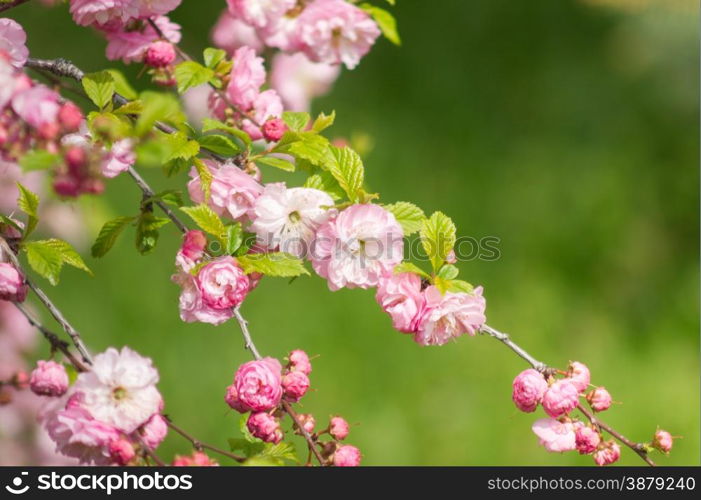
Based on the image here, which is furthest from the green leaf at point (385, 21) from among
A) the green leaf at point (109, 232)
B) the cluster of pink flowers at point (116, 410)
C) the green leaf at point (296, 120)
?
the cluster of pink flowers at point (116, 410)

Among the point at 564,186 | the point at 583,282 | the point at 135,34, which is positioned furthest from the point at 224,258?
the point at 564,186

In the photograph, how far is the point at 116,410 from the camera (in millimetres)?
803

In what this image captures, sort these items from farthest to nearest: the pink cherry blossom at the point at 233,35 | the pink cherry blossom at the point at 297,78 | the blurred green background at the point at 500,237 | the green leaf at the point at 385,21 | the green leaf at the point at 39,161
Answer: the blurred green background at the point at 500,237, the pink cherry blossom at the point at 297,78, the pink cherry blossom at the point at 233,35, the green leaf at the point at 385,21, the green leaf at the point at 39,161

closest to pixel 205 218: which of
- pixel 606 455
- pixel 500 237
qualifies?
pixel 606 455

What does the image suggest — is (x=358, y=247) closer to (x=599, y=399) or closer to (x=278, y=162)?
(x=278, y=162)

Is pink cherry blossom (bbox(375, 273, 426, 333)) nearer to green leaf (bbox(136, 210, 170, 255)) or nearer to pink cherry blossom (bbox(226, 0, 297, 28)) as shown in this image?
green leaf (bbox(136, 210, 170, 255))

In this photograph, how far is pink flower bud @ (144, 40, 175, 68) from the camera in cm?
105

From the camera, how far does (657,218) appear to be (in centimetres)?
267

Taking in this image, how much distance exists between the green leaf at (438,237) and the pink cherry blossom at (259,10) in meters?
0.38

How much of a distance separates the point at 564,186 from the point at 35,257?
210 centimetres

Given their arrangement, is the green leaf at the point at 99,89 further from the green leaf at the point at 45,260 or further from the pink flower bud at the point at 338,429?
the pink flower bud at the point at 338,429

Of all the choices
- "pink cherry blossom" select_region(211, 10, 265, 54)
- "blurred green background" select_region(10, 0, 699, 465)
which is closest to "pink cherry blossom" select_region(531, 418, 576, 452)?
"pink cherry blossom" select_region(211, 10, 265, 54)

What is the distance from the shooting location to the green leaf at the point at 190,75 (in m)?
0.96
